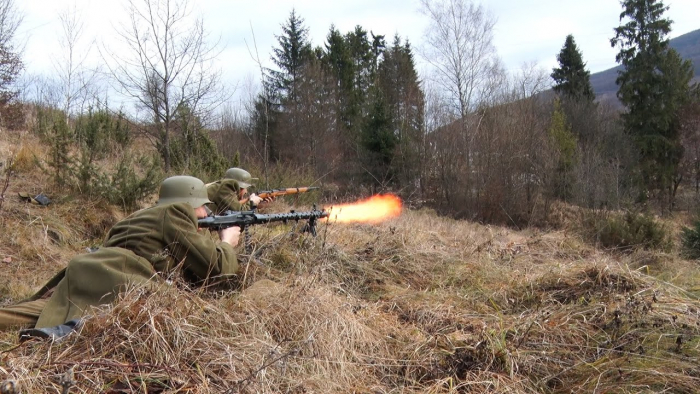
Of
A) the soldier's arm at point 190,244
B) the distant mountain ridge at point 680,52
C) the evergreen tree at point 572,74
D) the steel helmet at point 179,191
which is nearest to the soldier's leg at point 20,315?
the soldier's arm at point 190,244

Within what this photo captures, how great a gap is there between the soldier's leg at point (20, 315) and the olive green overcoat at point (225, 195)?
3.46 m

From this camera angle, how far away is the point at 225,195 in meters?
7.04

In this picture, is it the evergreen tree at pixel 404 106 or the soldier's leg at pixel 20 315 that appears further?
the evergreen tree at pixel 404 106

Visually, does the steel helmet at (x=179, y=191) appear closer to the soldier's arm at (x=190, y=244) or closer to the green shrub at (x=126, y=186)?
the soldier's arm at (x=190, y=244)

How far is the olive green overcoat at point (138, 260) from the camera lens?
2.95m

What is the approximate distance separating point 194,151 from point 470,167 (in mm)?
16094

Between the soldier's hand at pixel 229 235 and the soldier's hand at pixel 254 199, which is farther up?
the soldier's hand at pixel 254 199

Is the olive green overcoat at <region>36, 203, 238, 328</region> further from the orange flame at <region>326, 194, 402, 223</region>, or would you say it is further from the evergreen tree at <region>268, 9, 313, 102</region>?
the evergreen tree at <region>268, 9, 313, 102</region>

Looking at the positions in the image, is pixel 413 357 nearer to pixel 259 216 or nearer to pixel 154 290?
pixel 154 290

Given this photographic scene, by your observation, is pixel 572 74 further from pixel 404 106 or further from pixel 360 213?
pixel 360 213

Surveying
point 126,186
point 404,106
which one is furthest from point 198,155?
point 404,106

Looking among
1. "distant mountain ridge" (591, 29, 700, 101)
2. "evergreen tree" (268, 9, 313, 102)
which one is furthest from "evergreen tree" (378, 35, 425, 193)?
"distant mountain ridge" (591, 29, 700, 101)

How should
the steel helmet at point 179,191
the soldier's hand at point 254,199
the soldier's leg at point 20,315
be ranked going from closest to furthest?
the soldier's leg at point 20,315 < the steel helmet at point 179,191 < the soldier's hand at point 254,199

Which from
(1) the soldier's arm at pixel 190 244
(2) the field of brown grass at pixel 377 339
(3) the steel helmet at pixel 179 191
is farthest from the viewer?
Answer: (3) the steel helmet at pixel 179 191
